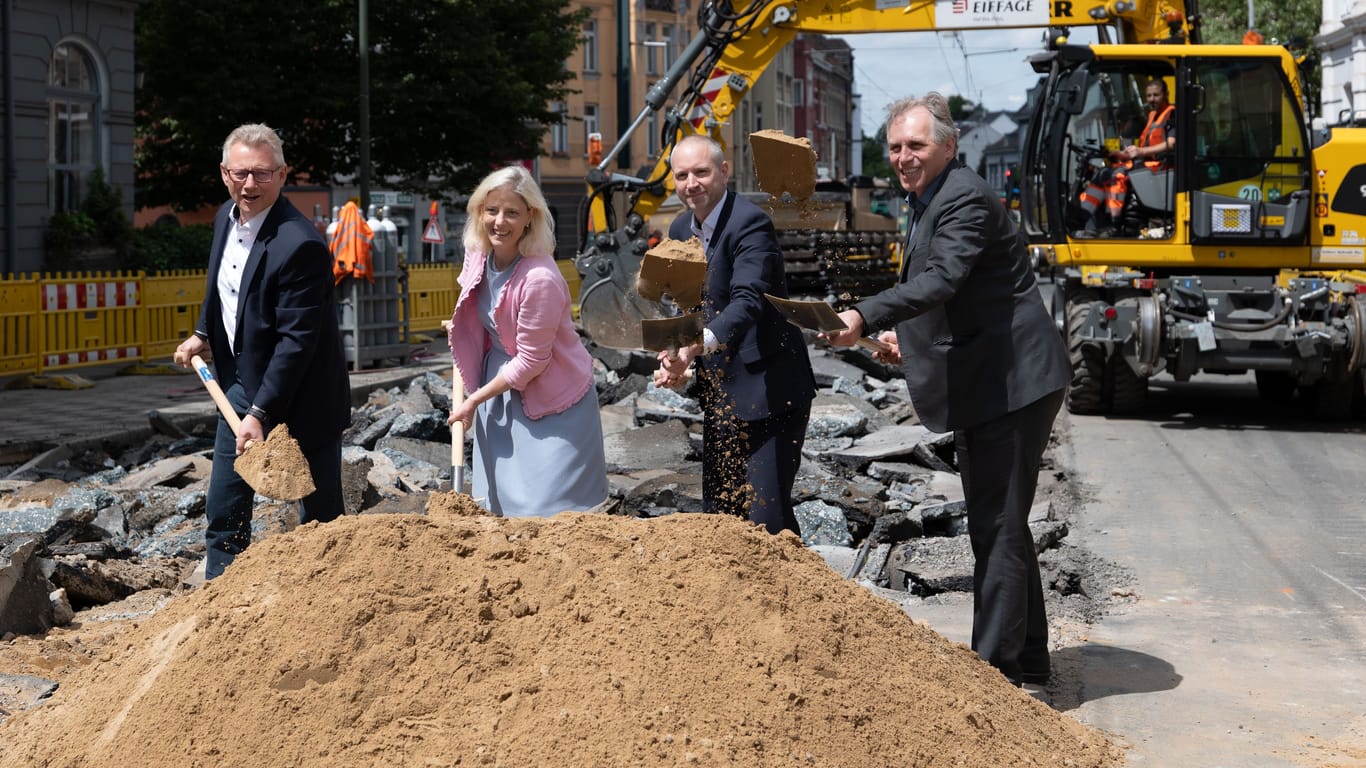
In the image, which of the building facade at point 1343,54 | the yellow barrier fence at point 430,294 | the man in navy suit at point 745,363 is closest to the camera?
the man in navy suit at point 745,363

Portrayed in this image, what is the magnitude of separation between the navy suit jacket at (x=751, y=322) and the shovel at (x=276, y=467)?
144 centimetres

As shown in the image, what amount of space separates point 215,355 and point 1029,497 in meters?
2.89

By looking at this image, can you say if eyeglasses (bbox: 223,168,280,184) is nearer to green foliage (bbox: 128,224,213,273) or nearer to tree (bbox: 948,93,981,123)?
green foliage (bbox: 128,224,213,273)

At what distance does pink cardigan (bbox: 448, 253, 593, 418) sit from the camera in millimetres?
5102

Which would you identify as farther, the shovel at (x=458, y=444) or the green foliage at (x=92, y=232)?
the green foliage at (x=92, y=232)

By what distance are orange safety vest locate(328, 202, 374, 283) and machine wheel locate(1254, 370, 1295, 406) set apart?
382 inches

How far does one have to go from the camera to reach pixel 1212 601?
690cm

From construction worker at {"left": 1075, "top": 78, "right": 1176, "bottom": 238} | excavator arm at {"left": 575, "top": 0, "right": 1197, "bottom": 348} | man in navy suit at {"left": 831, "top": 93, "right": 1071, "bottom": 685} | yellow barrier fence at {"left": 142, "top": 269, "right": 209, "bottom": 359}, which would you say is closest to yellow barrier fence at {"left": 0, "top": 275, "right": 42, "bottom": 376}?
yellow barrier fence at {"left": 142, "top": 269, "right": 209, "bottom": 359}

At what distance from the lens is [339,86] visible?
3005 cm

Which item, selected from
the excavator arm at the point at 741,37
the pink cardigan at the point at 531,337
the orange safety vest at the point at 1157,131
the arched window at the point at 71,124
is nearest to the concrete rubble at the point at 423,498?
the pink cardigan at the point at 531,337

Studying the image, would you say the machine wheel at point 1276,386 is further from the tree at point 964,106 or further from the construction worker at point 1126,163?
the tree at point 964,106

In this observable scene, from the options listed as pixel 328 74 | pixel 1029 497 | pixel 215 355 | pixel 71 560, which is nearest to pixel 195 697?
pixel 215 355

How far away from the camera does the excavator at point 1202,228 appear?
42.3 ft

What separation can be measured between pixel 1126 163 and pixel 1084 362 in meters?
1.89
